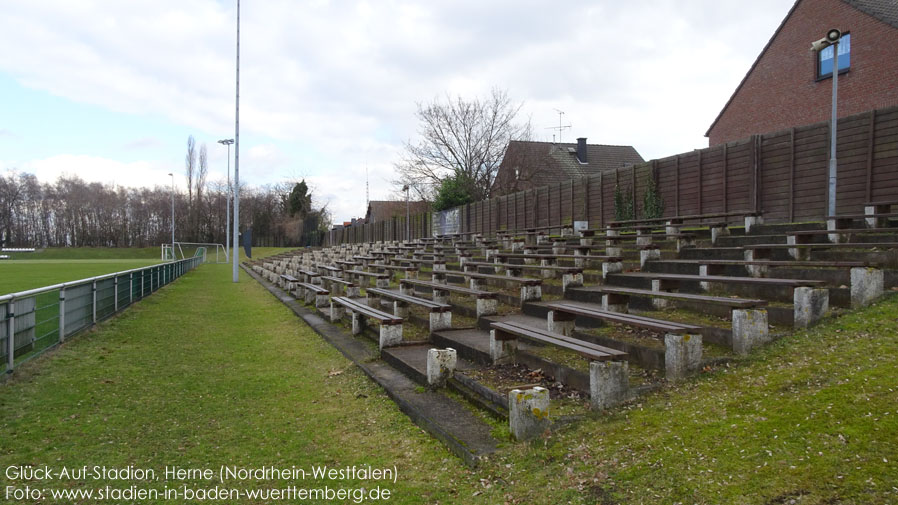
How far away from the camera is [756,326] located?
4.36 metres

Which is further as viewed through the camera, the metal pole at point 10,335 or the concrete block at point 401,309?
the concrete block at point 401,309

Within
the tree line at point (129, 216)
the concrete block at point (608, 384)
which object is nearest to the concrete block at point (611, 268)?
the concrete block at point (608, 384)

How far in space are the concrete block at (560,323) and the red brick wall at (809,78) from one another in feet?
59.9

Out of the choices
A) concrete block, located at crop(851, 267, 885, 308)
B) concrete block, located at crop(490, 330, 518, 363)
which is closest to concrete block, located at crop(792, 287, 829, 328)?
concrete block, located at crop(851, 267, 885, 308)

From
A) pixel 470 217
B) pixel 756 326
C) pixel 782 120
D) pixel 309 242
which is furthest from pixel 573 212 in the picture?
pixel 309 242

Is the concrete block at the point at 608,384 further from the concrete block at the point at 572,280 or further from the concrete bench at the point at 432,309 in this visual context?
the concrete block at the point at 572,280

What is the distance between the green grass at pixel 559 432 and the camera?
2.76 metres

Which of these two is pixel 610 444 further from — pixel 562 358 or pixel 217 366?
pixel 217 366

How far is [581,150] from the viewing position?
39531mm

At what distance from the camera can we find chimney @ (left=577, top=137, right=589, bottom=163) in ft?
129

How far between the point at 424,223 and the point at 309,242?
95.1 ft

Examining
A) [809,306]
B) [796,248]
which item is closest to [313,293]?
[796,248]

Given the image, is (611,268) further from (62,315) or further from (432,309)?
(62,315)

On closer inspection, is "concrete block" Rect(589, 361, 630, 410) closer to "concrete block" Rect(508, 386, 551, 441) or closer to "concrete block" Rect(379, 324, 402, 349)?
"concrete block" Rect(508, 386, 551, 441)
